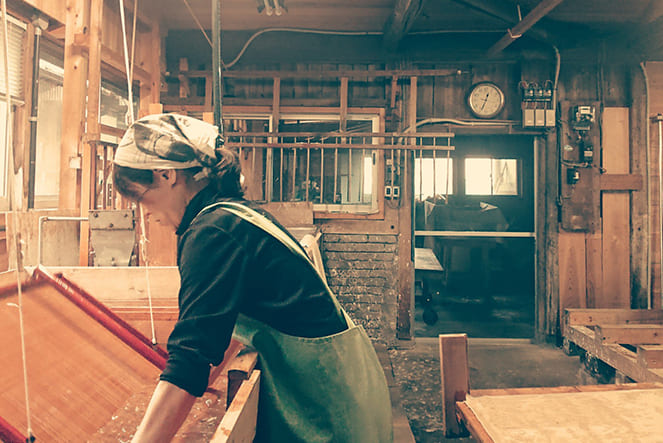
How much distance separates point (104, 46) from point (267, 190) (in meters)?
2.01

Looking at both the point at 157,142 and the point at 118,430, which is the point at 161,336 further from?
the point at 157,142

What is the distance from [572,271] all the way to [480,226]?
219cm

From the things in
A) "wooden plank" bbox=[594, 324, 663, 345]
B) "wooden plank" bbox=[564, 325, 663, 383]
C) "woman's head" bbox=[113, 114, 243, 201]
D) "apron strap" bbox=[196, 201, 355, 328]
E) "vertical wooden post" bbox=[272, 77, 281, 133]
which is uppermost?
"vertical wooden post" bbox=[272, 77, 281, 133]

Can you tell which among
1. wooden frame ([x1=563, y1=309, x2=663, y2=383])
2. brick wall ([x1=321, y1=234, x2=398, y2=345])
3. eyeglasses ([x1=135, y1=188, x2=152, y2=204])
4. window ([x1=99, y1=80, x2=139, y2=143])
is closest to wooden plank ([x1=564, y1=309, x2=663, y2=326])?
wooden frame ([x1=563, y1=309, x2=663, y2=383])

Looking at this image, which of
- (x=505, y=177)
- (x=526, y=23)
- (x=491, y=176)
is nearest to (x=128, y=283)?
(x=526, y=23)

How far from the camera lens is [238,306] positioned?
0.91m

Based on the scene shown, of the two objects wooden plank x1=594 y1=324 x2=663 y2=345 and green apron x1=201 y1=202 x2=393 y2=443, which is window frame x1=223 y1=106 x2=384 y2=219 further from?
green apron x1=201 y1=202 x2=393 y2=443

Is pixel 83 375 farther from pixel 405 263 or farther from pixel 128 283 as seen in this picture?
pixel 405 263

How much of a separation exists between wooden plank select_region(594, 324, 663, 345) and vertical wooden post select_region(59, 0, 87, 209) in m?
3.94

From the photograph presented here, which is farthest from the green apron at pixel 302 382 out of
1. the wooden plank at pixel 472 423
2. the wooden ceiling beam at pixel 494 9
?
the wooden ceiling beam at pixel 494 9

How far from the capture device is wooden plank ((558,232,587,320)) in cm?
506

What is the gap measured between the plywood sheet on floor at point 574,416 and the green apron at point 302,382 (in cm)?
62

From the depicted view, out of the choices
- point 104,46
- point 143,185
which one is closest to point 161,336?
point 143,185

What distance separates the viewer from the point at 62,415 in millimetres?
1202
